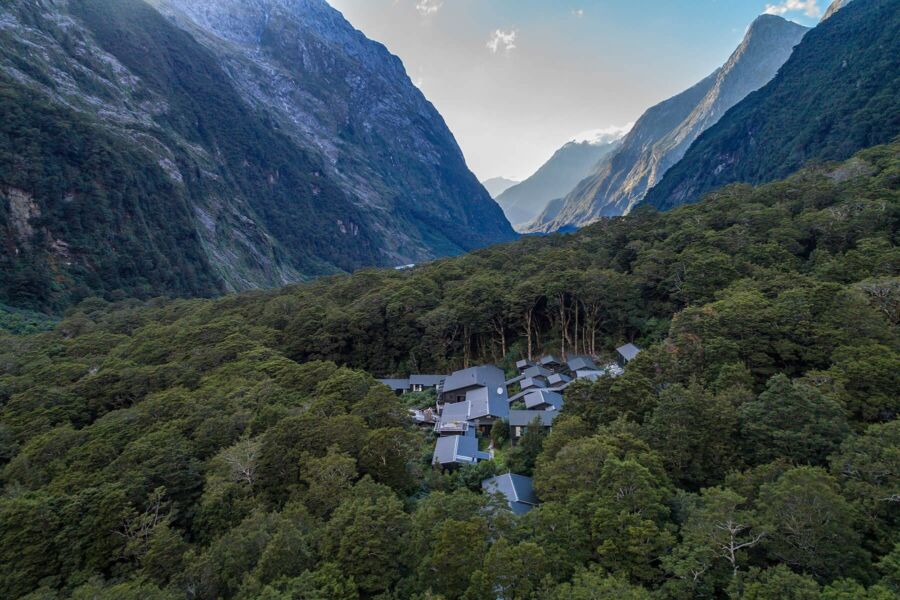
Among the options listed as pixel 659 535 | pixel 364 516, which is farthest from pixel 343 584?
pixel 659 535

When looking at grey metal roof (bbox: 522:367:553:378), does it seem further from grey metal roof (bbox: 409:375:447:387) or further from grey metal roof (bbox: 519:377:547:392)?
grey metal roof (bbox: 409:375:447:387)

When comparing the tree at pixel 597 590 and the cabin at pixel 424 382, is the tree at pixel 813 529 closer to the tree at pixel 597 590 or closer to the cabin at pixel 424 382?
the tree at pixel 597 590

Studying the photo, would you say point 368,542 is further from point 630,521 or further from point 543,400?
point 543,400

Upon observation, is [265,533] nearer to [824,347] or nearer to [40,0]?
[824,347]

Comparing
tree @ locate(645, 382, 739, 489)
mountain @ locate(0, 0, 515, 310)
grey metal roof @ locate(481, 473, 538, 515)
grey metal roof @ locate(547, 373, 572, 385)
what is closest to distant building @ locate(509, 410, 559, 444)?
grey metal roof @ locate(547, 373, 572, 385)

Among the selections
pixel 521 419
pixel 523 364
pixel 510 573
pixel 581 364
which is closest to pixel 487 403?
pixel 521 419

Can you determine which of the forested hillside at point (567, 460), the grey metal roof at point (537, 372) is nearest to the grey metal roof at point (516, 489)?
the forested hillside at point (567, 460)
